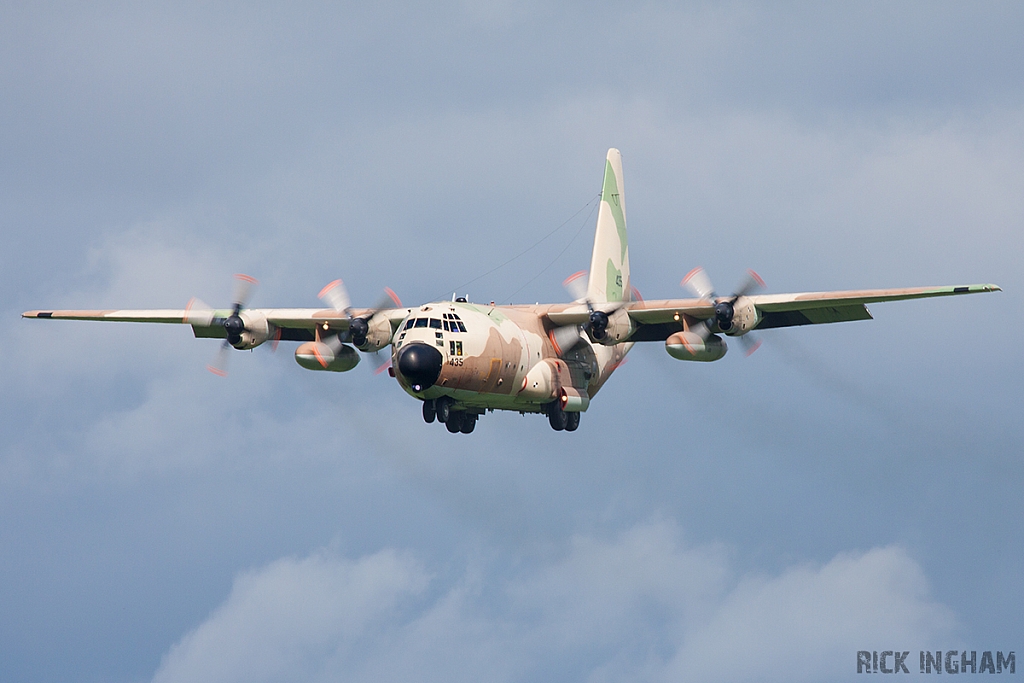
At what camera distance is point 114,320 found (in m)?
36.3

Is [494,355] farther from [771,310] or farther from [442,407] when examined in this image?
[771,310]

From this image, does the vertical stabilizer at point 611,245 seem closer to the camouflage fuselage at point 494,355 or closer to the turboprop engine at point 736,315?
the camouflage fuselage at point 494,355

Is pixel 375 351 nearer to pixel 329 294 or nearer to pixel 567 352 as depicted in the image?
pixel 329 294

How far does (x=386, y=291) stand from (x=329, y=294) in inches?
67.2

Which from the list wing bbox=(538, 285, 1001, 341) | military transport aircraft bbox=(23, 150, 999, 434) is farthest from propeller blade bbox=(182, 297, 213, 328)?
wing bbox=(538, 285, 1001, 341)

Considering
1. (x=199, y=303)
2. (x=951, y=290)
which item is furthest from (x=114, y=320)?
(x=951, y=290)

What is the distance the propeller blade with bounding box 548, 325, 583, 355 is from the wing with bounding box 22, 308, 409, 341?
12.3ft

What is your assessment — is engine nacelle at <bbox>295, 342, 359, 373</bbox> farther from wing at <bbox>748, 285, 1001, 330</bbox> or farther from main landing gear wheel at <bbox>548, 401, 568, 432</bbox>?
wing at <bbox>748, 285, 1001, 330</bbox>

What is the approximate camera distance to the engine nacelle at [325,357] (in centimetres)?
3372

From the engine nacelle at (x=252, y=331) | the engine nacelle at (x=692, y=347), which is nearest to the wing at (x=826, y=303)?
the engine nacelle at (x=692, y=347)

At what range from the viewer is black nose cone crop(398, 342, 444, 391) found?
2903 cm

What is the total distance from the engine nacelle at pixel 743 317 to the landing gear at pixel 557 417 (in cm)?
458

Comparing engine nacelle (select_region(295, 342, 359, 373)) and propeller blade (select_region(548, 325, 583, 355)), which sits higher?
propeller blade (select_region(548, 325, 583, 355))

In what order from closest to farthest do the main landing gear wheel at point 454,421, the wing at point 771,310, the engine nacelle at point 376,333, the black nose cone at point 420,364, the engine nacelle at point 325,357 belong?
the black nose cone at point 420,364
the wing at point 771,310
the main landing gear wheel at point 454,421
the engine nacelle at point 325,357
the engine nacelle at point 376,333
